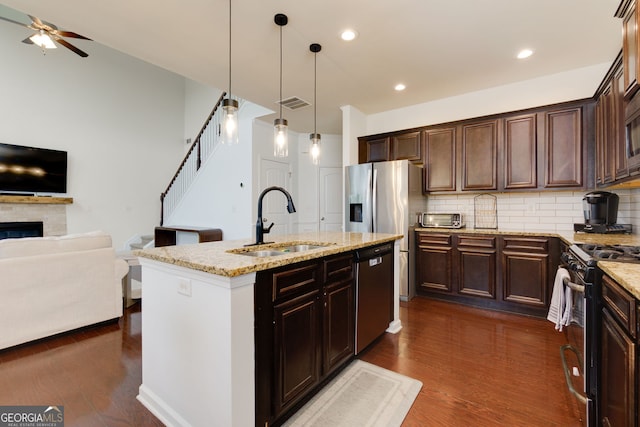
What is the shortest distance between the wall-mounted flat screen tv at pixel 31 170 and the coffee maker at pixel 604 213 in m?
8.23

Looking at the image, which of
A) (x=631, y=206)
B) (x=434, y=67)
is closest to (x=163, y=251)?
(x=434, y=67)

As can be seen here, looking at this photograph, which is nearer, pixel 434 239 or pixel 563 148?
pixel 563 148

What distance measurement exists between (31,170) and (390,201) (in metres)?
6.44

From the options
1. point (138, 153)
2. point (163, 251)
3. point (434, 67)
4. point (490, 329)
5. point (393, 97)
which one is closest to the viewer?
point (163, 251)

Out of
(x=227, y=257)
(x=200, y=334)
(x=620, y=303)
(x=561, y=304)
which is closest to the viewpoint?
(x=620, y=303)

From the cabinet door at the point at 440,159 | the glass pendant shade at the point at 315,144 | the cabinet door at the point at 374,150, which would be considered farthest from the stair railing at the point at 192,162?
the cabinet door at the point at 440,159

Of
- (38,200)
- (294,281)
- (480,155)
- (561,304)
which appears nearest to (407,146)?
(480,155)

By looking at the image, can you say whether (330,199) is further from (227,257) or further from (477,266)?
(227,257)

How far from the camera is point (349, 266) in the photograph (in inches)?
84.2

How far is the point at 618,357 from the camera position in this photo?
1.18 meters

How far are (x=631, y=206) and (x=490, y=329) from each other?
193 centimetres

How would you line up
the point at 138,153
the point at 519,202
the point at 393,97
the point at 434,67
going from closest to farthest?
the point at 434,67, the point at 519,202, the point at 393,97, the point at 138,153

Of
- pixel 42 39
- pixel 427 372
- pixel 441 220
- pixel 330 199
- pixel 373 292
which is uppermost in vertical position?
pixel 42 39

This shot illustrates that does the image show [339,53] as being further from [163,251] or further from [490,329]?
[490,329]
